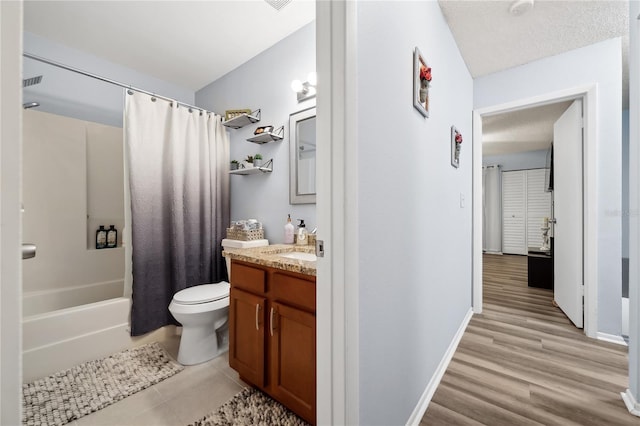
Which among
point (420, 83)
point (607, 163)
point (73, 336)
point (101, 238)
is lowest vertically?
point (73, 336)

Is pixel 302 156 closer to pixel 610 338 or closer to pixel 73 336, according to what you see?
pixel 73 336

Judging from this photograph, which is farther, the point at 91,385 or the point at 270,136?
the point at 270,136

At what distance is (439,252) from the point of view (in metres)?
1.66

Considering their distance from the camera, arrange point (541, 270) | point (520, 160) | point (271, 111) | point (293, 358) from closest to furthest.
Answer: point (293, 358)
point (271, 111)
point (541, 270)
point (520, 160)

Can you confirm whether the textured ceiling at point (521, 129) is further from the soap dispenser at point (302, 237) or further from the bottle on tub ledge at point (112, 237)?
the bottle on tub ledge at point (112, 237)

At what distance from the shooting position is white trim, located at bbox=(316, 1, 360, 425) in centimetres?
85

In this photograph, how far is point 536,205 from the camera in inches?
229

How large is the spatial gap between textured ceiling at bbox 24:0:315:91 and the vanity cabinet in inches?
76.7

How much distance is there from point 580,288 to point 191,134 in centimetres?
374

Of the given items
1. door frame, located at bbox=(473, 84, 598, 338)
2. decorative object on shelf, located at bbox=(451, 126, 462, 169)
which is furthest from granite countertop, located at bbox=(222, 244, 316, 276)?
door frame, located at bbox=(473, 84, 598, 338)

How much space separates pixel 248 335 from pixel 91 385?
3.51 feet

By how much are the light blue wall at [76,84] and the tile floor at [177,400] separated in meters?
2.58

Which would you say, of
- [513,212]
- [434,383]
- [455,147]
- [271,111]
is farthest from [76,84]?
[513,212]

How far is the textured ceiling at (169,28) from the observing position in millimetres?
1994
